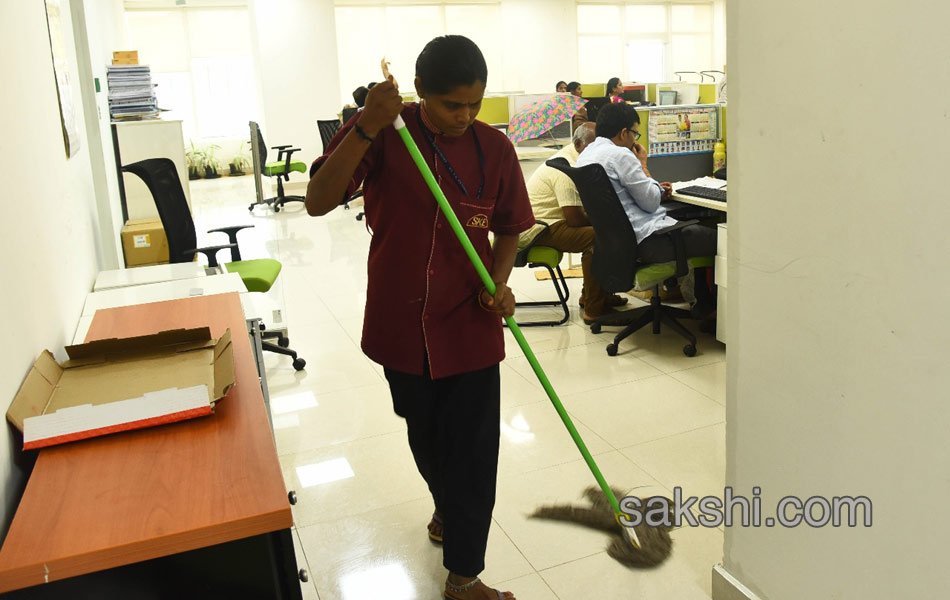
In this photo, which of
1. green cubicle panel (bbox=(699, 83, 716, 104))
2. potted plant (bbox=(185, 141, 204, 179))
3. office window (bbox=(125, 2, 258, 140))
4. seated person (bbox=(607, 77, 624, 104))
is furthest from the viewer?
potted plant (bbox=(185, 141, 204, 179))

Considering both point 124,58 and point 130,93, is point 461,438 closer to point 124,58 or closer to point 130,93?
point 130,93

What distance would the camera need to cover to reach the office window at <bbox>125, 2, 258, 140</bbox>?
39.6ft

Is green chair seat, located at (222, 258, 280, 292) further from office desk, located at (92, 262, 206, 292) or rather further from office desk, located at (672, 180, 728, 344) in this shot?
office desk, located at (672, 180, 728, 344)

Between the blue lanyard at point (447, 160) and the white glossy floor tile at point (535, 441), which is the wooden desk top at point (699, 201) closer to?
the white glossy floor tile at point (535, 441)

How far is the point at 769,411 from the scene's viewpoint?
67.6 inches

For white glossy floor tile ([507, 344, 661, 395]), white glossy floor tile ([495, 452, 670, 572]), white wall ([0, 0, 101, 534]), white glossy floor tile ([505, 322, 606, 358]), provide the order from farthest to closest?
white glossy floor tile ([505, 322, 606, 358])
white glossy floor tile ([507, 344, 661, 395])
white glossy floor tile ([495, 452, 670, 572])
white wall ([0, 0, 101, 534])

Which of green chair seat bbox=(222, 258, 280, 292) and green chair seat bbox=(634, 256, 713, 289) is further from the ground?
green chair seat bbox=(222, 258, 280, 292)

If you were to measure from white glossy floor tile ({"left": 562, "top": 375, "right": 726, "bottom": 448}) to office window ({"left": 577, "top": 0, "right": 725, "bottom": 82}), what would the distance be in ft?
37.0

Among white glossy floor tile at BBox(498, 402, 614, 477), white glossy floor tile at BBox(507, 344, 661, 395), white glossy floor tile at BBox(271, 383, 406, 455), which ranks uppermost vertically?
white glossy floor tile at BBox(507, 344, 661, 395)

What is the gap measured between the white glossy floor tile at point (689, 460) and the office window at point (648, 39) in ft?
38.5

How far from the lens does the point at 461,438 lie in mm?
1835

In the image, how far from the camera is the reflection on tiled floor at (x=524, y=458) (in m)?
2.10

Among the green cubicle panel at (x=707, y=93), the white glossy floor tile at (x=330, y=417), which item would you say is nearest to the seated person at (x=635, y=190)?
the white glossy floor tile at (x=330, y=417)

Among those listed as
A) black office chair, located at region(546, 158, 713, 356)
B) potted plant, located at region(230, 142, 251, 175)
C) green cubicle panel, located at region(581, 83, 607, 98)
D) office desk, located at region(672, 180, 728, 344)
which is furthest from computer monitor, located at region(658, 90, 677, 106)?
potted plant, located at region(230, 142, 251, 175)
